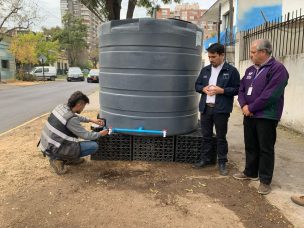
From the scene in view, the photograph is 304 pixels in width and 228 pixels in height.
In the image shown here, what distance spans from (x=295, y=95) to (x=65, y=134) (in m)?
5.30

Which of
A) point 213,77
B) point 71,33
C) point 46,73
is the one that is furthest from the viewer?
point 71,33

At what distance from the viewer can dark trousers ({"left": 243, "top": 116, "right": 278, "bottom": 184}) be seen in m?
3.86

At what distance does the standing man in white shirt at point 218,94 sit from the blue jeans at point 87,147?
1527 mm

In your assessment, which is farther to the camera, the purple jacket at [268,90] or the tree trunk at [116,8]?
the tree trunk at [116,8]

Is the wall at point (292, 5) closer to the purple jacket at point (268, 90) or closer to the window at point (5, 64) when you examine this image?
the purple jacket at point (268, 90)

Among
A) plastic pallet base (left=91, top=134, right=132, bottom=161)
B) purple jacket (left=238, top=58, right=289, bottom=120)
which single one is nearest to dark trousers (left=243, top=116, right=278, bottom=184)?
purple jacket (left=238, top=58, right=289, bottom=120)

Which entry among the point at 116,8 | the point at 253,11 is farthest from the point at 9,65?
the point at 116,8

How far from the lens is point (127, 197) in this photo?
375 centimetres

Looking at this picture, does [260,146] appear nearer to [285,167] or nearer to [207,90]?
[207,90]

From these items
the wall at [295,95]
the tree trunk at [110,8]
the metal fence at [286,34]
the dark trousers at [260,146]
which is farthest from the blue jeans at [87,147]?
the metal fence at [286,34]

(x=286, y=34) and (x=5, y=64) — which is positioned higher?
(x=286, y=34)

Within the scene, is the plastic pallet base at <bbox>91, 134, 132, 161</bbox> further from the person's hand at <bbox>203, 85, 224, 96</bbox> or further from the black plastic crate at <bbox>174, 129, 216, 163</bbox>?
the person's hand at <bbox>203, 85, 224, 96</bbox>

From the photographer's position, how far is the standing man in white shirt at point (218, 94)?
429cm

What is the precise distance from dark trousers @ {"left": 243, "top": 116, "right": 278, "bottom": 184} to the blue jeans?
2.03 metres
